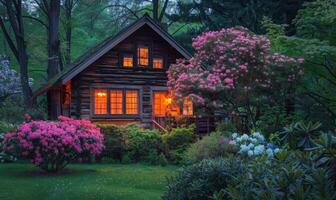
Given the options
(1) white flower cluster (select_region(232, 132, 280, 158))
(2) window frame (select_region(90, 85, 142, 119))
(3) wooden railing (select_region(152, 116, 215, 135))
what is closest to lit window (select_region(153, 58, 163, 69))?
(2) window frame (select_region(90, 85, 142, 119))

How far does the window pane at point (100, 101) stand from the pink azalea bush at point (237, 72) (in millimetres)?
6462

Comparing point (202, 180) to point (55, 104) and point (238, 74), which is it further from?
point (55, 104)

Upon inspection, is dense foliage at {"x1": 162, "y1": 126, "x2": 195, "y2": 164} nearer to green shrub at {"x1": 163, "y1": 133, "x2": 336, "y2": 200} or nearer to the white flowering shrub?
green shrub at {"x1": 163, "y1": 133, "x2": 336, "y2": 200}

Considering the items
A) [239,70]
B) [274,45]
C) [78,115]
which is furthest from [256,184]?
[78,115]

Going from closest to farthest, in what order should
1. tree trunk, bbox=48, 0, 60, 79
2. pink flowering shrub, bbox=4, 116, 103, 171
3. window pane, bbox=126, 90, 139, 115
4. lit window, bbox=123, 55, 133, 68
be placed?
pink flowering shrub, bbox=4, 116, 103, 171, window pane, bbox=126, 90, 139, 115, lit window, bbox=123, 55, 133, 68, tree trunk, bbox=48, 0, 60, 79

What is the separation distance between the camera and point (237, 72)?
17.2 m

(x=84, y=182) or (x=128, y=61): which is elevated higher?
(x=128, y=61)

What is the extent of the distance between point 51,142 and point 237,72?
7228 millimetres

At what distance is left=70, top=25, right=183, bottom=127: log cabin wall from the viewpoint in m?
23.3

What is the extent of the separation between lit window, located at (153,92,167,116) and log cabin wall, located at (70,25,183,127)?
1.40 ft

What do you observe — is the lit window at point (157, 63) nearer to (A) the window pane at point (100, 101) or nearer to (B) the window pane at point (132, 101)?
(B) the window pane at point (132, 101)

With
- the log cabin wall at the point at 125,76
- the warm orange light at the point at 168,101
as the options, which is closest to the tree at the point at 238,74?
the log cabin wall at the point at 125,76

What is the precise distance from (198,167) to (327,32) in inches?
514

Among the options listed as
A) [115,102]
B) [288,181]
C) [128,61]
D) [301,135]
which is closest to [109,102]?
[115,102]
